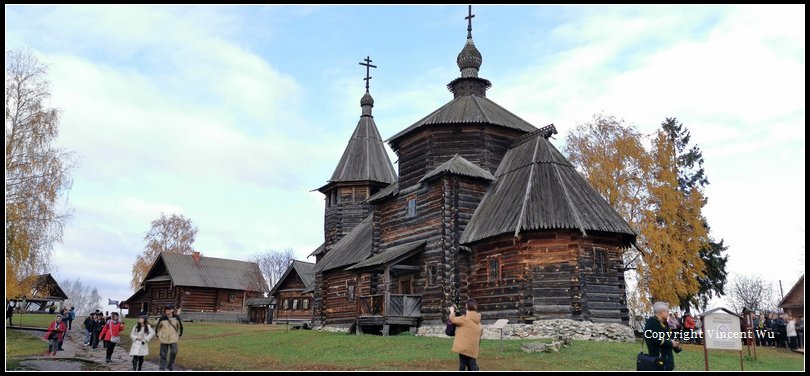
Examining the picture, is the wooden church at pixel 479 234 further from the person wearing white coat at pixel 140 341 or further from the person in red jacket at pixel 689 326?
the person wearing white coat at pixel 140 341

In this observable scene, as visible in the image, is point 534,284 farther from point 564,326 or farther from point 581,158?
point 581,158

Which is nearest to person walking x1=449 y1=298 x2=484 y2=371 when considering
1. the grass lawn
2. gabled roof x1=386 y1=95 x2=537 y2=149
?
the grass lawn

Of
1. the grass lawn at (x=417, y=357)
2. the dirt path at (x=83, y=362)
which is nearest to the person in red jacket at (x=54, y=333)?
the dirt path at (x=83, y=362)

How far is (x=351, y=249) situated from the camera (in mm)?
35625

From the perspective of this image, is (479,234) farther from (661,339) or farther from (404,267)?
(661,339)

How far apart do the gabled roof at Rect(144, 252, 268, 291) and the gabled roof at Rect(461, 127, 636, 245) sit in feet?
118

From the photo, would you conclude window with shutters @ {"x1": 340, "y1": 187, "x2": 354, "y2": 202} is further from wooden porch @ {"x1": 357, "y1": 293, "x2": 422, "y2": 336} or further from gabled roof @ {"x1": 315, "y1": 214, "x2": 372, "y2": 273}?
wooden porch @ {"x1": 357, "y1": 293, "x2": 422, "y2": 336}

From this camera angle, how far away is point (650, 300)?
105 ft

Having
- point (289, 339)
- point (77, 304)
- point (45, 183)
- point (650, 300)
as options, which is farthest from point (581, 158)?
point (77, 304)

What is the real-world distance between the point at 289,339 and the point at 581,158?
62.9 ft

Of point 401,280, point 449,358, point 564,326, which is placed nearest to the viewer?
point 449,358

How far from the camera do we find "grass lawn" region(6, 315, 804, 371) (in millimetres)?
15594

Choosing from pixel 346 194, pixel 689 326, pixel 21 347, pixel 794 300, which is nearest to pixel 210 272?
pixel 346 194

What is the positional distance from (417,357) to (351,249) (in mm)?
18645
